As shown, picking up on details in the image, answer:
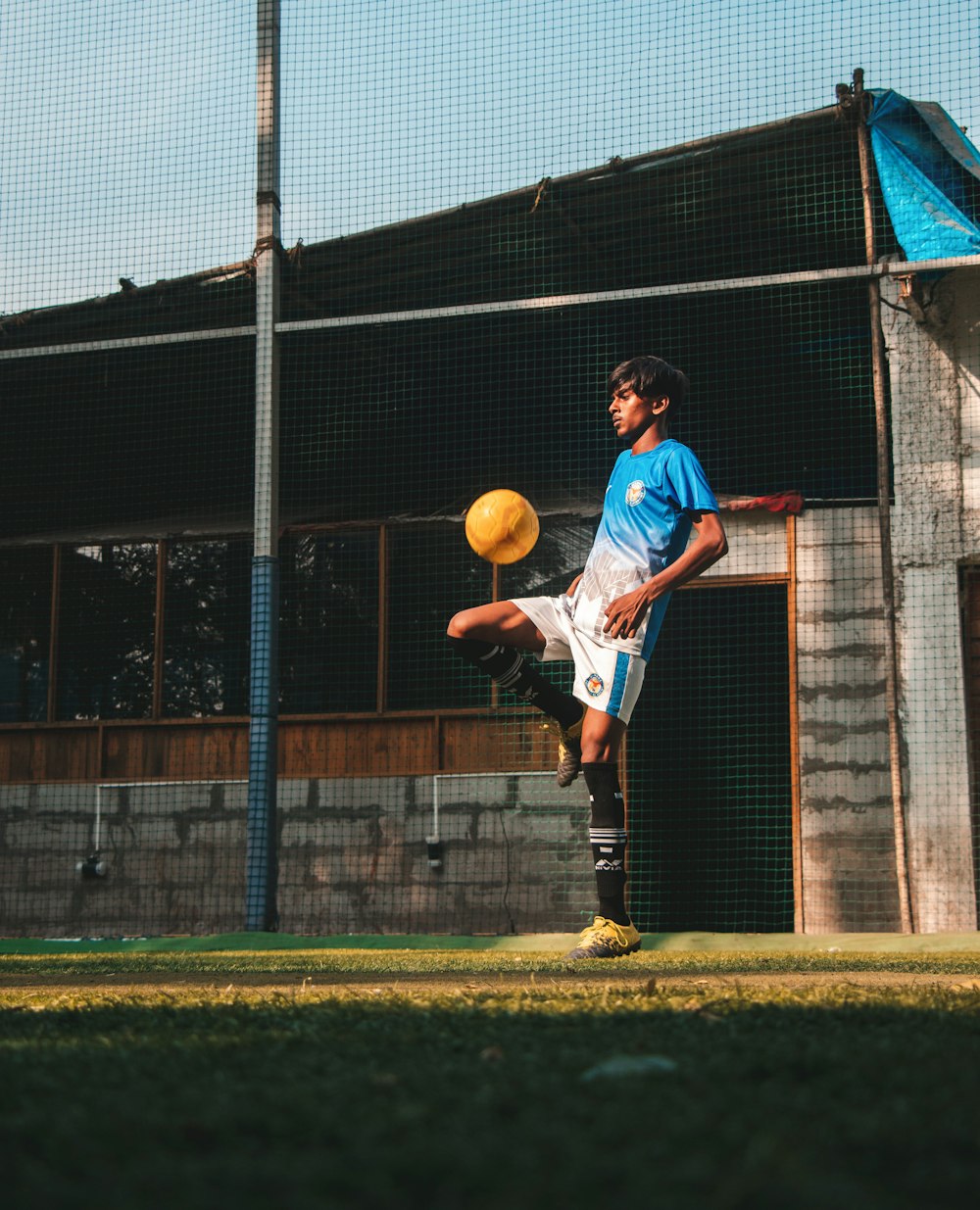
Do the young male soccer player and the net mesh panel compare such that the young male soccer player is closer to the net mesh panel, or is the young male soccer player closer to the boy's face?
the boy's face

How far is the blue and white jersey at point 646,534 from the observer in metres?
5.16

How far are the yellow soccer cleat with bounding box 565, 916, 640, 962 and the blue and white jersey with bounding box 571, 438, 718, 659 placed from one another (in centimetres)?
100

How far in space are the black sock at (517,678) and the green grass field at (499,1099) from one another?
99.0 inches

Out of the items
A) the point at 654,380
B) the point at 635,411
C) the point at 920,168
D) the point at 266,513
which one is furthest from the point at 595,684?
the point at 920,168

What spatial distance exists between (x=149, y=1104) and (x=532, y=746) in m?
8.17

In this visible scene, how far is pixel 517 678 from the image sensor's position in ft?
18.2

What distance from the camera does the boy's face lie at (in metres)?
5.45

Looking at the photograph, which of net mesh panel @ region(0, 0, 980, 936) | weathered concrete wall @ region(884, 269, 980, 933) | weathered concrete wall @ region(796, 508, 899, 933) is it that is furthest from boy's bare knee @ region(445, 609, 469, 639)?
weathered concrete wall @ region(884, 269, 980, 933)

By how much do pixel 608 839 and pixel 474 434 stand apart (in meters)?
5.43

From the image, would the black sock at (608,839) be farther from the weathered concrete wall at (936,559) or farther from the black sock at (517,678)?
the weathered concrete wall at (936,559)

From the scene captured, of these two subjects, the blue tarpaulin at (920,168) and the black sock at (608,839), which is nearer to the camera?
the black sock at (608,839)

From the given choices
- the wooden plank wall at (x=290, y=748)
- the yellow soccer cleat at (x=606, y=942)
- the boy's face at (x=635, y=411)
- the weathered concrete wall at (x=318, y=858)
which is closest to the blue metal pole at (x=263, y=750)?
the weathered concrete wall at (x=318, y=858)

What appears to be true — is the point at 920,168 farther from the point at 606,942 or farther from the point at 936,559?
the point at 606,942

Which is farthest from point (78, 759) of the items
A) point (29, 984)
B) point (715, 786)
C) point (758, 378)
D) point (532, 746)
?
point (29, 984)
